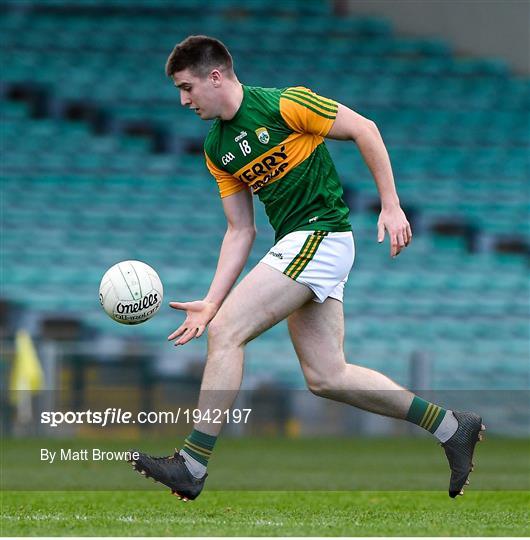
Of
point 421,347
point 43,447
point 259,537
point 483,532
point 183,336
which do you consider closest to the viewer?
Result: point 259,537

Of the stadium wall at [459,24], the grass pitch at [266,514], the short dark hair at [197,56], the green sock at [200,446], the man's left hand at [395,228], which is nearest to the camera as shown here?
the grass pitch at [266,514]

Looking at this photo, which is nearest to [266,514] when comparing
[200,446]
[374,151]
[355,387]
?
[200,446]

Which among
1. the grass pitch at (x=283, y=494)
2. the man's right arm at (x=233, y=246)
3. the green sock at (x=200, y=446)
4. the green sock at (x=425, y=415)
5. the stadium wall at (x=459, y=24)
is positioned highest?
the stadium wall at (x=459, y=24)

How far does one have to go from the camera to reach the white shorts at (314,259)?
5.71 meters

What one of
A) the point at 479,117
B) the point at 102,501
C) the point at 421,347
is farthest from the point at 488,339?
the point at 102,501

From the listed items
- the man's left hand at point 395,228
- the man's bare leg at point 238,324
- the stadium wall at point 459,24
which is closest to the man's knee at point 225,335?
the man's bare leg at point 238,324

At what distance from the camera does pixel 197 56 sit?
18.5ft

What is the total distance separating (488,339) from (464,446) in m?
10.3

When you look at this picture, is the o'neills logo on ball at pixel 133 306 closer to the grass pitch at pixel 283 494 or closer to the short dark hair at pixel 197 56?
the grass pitch at pixel 283 494

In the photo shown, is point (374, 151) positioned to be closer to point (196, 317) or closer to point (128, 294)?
point (196, 317)

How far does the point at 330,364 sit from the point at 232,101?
1.27 metres

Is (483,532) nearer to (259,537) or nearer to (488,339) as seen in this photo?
(259,537)

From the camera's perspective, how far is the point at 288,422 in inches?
526

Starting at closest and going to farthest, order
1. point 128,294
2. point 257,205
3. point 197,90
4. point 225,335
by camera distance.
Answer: point 225,335 → point 197,90 → point 128,294 → point 257,205
